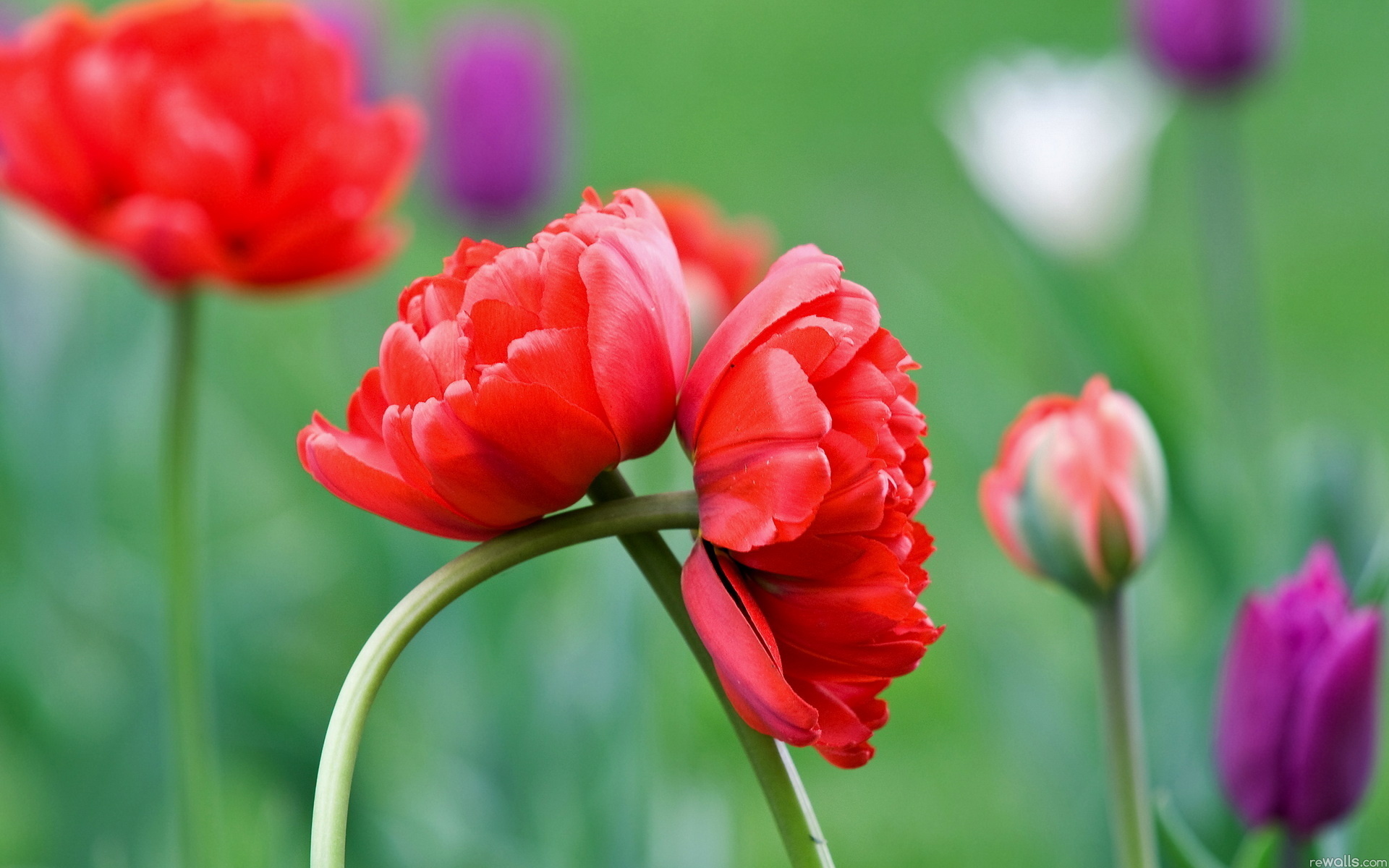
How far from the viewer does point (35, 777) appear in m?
0.94

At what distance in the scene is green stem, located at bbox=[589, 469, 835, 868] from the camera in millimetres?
280

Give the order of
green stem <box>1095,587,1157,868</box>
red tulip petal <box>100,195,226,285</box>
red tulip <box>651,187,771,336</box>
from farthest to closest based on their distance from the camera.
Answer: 1. red tulip <box>651,187,771,336</box>
2. red tulip petal <box>100,195,226,285</box>
3. green stem <box>1095,587,1157,868</box>

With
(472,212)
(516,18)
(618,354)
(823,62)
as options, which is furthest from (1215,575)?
(823,62)

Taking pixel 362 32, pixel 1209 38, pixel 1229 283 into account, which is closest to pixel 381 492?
pixel 1209 38

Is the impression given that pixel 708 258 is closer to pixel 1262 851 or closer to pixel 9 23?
pixel 1262 851

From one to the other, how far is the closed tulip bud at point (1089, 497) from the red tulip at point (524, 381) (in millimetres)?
167

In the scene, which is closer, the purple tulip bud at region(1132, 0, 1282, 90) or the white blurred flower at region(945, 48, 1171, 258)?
the purple tulip bud at region(1132, 0, 1282, 90)

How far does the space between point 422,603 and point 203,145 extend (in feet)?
1.17

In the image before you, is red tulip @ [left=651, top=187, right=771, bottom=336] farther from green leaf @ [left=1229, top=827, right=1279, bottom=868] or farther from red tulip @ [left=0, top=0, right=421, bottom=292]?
green leaf @ [left=1229, top=827, right=1279, bottom=868]

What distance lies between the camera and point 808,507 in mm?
253

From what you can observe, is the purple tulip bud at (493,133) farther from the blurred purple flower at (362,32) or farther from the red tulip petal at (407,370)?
the red tulip petal at (407,370)

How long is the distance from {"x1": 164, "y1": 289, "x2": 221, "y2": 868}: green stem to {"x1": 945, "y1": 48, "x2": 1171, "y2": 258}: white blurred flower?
2.86 ft

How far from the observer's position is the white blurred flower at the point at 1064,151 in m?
1.34

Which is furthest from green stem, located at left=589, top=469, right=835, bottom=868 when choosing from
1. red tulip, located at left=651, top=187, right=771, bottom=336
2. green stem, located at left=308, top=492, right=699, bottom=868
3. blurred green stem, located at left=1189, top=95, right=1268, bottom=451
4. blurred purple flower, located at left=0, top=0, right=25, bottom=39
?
blurred purple flower, located at left=0, top=0, right=25, bottom=39
